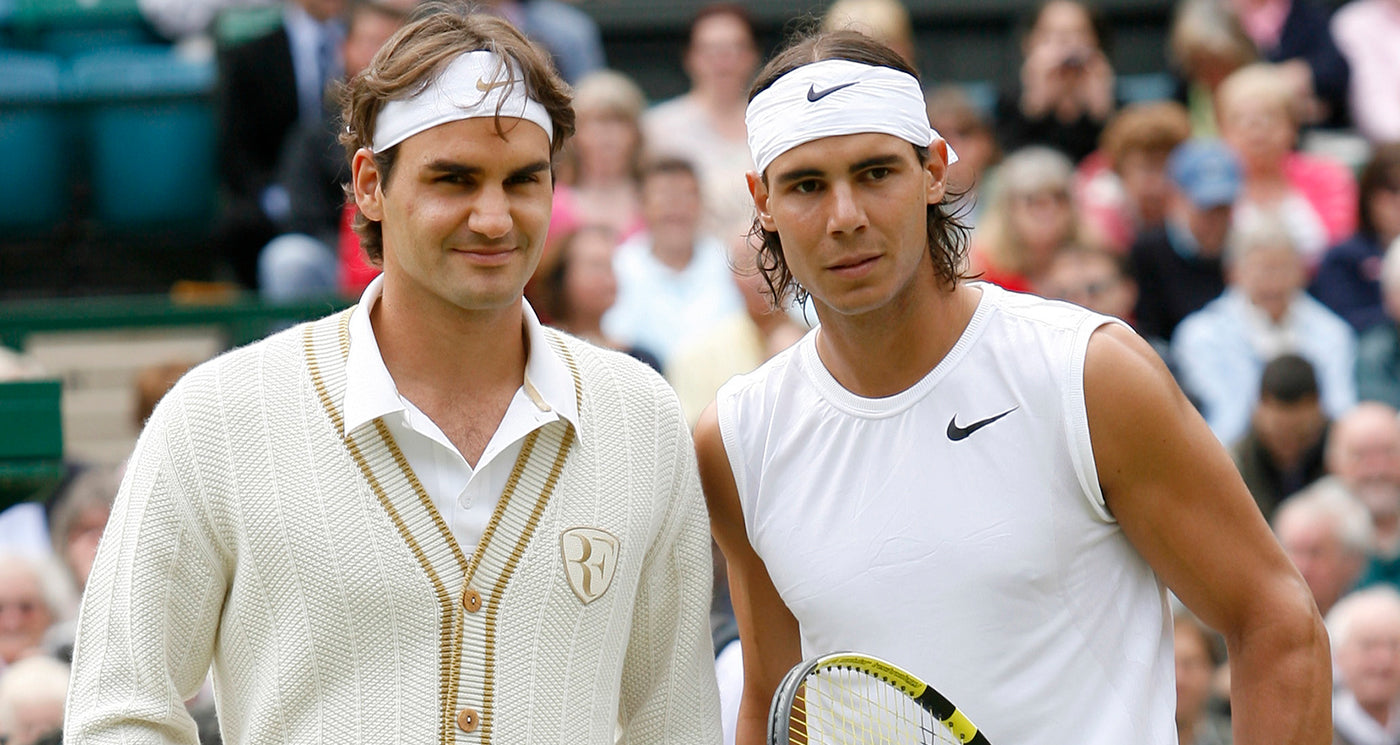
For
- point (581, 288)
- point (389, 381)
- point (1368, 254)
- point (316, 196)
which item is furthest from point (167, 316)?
point (1368, 254)

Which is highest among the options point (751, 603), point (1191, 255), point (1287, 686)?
point (1287, 686)

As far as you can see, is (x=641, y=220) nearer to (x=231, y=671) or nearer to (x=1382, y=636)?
(x=1382, y=636)

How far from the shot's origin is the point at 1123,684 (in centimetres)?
306

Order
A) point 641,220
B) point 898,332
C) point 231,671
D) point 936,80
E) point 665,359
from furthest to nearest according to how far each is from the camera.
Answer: point 936,80 < point 641,220 < point 665,359 < point 898,332 < point 231,671

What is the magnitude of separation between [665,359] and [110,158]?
10.2 feet

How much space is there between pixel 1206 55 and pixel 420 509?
693 cm

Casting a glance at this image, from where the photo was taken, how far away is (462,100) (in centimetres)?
297

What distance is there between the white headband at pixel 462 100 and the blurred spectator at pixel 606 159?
4.76 m

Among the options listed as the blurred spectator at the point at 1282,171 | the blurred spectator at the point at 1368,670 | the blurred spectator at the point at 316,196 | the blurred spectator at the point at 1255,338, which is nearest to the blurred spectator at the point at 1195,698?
the blurred spectator at the point at 1368,670

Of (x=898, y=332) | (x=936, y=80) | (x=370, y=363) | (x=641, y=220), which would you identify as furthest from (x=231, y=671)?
(x=936, y=80)

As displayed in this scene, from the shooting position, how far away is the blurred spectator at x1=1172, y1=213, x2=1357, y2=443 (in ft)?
24.7

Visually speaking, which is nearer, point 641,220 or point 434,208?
point 434,208

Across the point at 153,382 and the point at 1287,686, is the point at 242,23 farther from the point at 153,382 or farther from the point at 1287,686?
the point at 1287,686

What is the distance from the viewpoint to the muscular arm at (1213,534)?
117 inches
